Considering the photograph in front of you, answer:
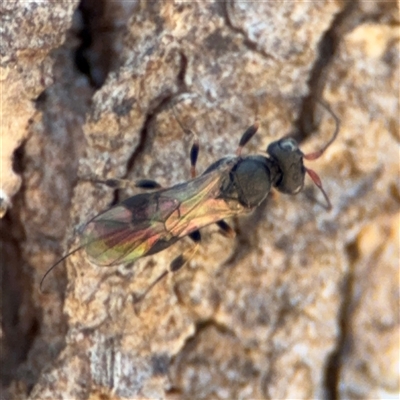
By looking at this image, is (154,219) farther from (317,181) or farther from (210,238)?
(317,181)

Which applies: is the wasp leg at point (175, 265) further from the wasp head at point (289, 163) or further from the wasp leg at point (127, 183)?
the wasp head at point (289, 163)

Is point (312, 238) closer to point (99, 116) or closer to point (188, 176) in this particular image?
point (188, 176)

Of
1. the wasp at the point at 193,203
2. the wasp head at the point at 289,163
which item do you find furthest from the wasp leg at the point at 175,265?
the wasp head at the point at 289,163

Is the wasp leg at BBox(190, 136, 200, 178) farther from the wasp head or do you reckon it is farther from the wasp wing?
the wasp head

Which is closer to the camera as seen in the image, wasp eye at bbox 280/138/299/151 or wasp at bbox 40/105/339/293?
wasp at bbox 40/105/339/293

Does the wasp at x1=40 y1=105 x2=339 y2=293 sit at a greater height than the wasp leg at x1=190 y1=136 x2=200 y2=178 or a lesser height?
lesser

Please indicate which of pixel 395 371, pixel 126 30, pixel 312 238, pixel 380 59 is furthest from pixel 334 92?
pixel 395 371

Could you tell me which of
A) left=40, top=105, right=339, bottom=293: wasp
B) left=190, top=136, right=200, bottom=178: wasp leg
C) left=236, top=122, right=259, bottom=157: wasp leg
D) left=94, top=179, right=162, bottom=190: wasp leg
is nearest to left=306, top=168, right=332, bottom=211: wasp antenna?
left=40, top=105, right=339, bottom=293: wasp
